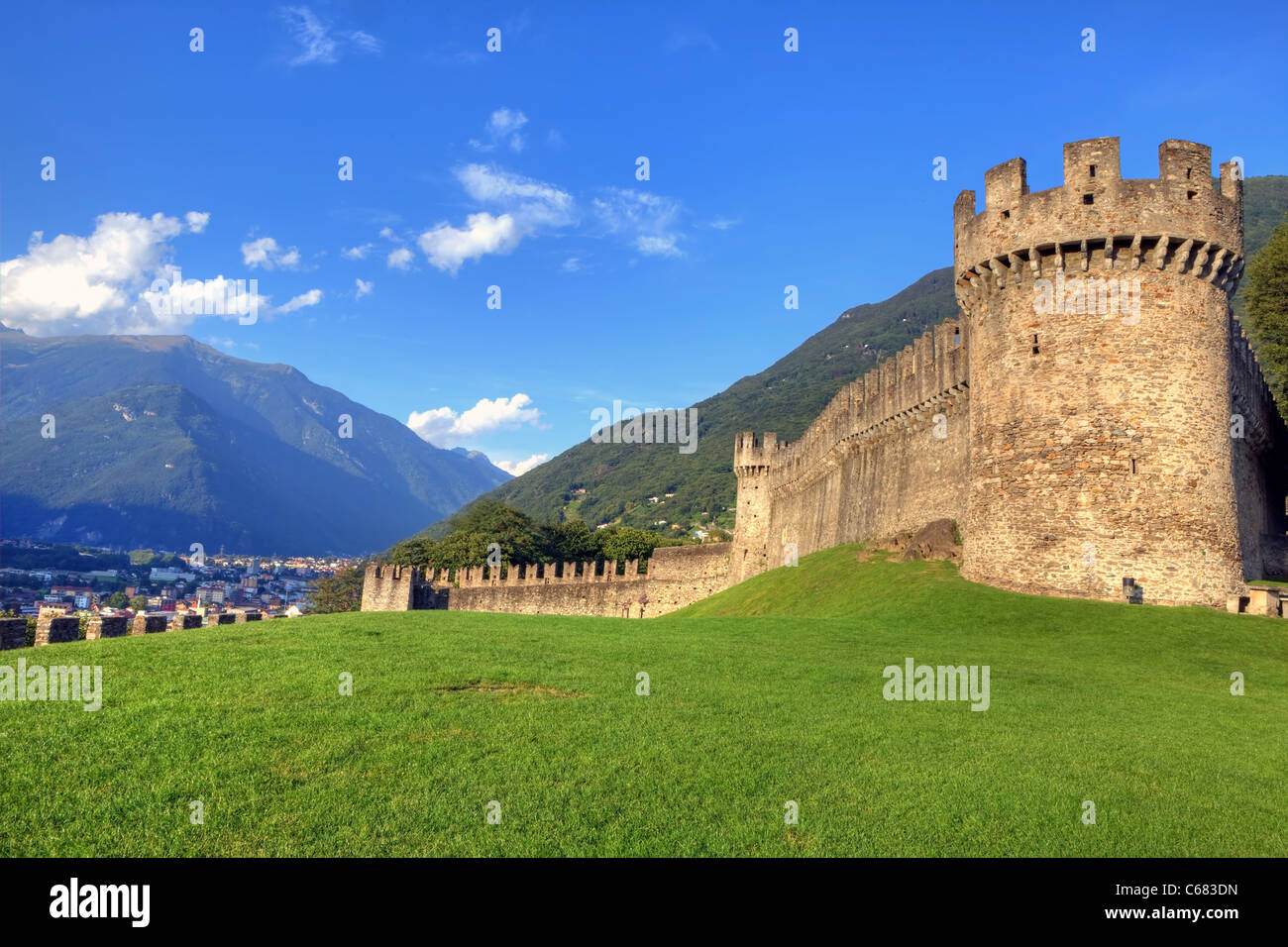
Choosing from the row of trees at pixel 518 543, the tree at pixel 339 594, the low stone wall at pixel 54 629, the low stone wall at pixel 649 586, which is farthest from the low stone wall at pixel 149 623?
the tree at pixel 339 594

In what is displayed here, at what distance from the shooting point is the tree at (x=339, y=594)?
8544 cm

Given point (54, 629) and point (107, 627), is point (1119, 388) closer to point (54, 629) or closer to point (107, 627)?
point (107, 627)

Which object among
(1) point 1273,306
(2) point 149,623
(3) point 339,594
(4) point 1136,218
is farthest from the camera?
(3) point 339,594

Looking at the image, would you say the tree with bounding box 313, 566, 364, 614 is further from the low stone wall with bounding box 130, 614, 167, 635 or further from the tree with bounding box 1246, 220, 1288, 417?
the tree with bounding box 1246, 220, 1288, 417

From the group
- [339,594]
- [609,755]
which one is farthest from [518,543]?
[609,755]

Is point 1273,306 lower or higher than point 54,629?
higher

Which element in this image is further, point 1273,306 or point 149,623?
point 1273,306

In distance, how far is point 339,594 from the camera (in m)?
88.7

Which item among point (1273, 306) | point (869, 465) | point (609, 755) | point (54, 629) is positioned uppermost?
point (1273, 306)

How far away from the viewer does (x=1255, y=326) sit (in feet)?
131

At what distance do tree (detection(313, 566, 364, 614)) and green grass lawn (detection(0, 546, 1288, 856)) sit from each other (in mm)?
73301

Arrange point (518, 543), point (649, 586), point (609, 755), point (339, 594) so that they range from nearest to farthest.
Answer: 1. point (609, 755)
2. point (649, 586)
3. point (518, 543)
4. point (339, 594)

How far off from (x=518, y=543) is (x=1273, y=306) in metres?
57.7
